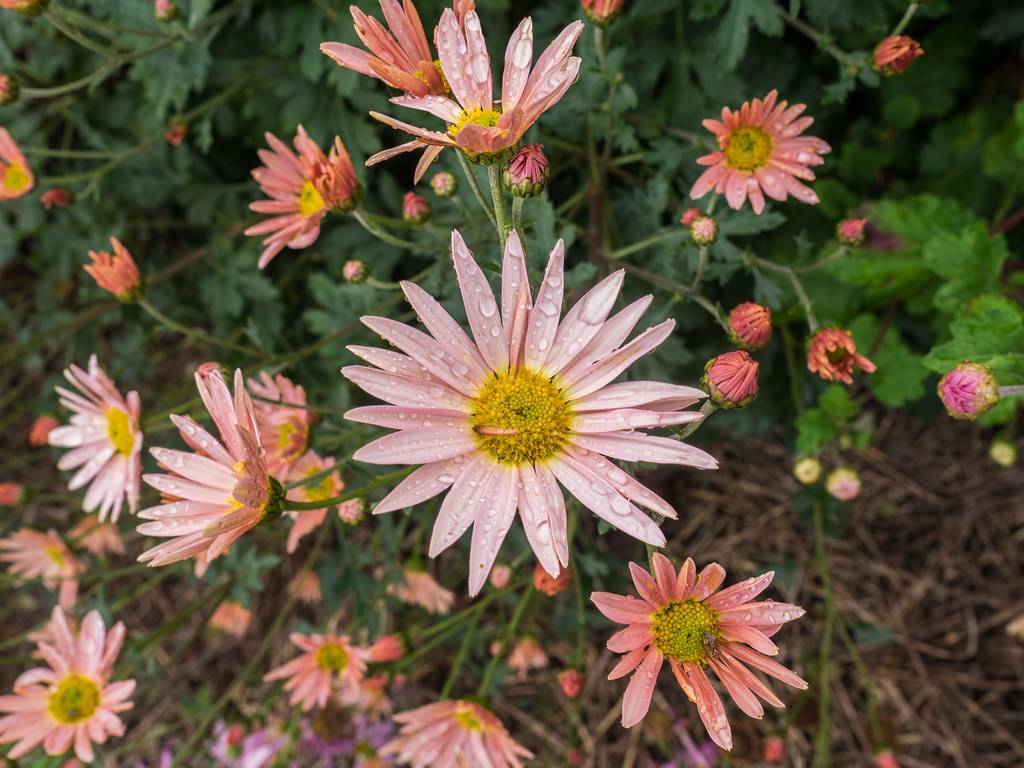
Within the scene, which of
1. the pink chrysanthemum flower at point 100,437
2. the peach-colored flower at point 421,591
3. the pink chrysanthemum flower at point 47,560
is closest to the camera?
the pink chrysanthemum flower at point 100,437

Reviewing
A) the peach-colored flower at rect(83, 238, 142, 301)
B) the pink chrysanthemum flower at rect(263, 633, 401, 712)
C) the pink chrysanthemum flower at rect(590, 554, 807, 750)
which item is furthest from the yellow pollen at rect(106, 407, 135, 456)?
the pink chrysanthemum flower at rect(590, 554, 807, 750)

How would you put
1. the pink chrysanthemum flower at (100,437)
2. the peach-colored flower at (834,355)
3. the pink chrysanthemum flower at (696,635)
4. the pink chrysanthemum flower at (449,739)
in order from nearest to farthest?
1. the pink chrysanthemum flower at (696,635)
2. the peach-colored flower at (834,355)
3. the pink chrysanthemum flower at (449,739)
4. the pink chrysanthemum flower at (100,437)

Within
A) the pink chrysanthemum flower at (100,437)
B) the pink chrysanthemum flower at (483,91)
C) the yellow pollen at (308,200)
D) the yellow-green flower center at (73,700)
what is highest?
the pink chrysanthemum flower at (483,91)

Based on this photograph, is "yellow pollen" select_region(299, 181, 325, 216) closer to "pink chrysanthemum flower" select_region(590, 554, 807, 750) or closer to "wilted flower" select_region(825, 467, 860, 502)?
"pink chrysanthemum flower" select_region(590, 554, 807, 750)

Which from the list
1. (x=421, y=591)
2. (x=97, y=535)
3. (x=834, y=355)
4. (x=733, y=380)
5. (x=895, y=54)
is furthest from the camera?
(x=97, y=535)

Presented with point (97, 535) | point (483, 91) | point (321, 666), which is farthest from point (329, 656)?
point (483, 91)

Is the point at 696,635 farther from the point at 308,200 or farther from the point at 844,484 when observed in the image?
the point at 308,200

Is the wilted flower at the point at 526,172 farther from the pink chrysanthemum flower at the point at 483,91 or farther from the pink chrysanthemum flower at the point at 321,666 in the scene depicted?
the pink chrysanthemum flower at the point at 321,666

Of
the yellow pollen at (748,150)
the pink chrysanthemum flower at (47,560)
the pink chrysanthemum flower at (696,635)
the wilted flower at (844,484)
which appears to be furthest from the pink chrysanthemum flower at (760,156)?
the pink chrysanthemum flower at (47,560)
